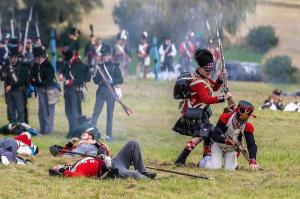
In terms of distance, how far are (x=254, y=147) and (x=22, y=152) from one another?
13.4ft

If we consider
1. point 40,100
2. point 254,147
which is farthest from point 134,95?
point 254,147

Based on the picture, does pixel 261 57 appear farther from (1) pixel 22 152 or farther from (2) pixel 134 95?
(1) pixel 22 152

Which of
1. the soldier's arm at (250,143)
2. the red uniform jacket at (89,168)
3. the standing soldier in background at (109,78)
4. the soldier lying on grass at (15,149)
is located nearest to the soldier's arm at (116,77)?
the standing soldier in background at (109,78)

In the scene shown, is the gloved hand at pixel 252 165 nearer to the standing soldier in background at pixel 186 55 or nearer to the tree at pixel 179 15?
the tree at pixel 179 15

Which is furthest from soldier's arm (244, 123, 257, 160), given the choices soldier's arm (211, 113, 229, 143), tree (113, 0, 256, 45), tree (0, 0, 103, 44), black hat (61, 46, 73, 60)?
tree (0, 0, 103, 44)

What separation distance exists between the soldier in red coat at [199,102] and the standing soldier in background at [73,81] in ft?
20.0

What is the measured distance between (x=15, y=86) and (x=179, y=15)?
1937 centimetres

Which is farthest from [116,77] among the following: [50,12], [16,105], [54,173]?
[50,12]

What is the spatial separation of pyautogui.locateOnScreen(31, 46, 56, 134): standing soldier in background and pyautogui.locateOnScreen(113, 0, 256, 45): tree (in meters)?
15.1

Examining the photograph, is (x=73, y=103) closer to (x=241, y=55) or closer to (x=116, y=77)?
(x=116, y=77)

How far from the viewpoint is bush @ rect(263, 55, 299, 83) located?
38219 millimetres

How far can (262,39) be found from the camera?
148 ft

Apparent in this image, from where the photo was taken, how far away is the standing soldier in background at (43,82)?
2055 centimetres

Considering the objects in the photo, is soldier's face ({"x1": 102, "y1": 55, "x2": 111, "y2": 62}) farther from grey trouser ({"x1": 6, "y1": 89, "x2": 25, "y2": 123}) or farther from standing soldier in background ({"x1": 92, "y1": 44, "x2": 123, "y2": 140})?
grey trouser ({"x1": 6, "y1": 89, "x2": 25, "y2": 123})
